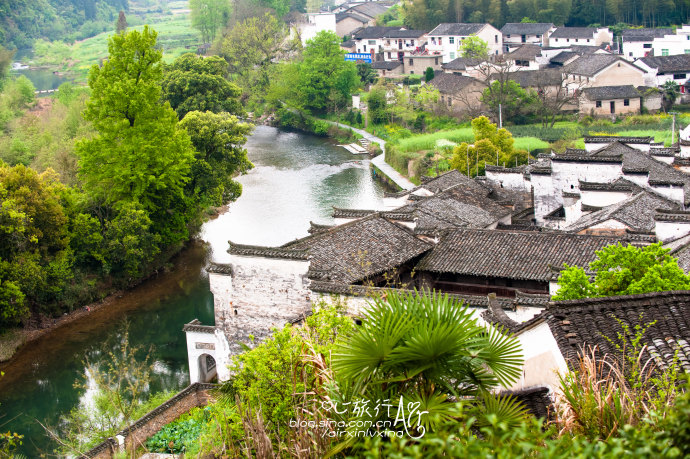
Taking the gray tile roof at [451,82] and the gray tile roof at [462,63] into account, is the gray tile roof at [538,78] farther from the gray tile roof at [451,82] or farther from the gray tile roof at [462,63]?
the gray tile roof at [462,63]

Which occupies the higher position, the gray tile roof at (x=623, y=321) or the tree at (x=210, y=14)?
the tree at (x=210, y=14)

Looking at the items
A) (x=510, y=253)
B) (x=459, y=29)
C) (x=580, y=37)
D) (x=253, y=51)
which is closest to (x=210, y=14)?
(x=253, y=51)

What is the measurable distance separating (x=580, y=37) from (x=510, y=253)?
154 ft

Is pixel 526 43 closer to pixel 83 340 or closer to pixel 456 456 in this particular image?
pixel 83 340

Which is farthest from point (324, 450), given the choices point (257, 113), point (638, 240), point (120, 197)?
point (257, 113)

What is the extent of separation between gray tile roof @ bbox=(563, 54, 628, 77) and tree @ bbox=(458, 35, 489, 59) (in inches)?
324

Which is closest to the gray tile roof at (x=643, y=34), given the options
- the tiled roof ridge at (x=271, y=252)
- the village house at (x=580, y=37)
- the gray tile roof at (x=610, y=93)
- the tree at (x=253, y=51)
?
the village house at (x=580, y=37)

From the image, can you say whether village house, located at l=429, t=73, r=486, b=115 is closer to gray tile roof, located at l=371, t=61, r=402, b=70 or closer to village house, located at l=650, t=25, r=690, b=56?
gray tile roof, located at l=371, t=61, r=402, b=70

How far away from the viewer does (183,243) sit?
3219cm

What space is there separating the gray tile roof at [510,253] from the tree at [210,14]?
206ft

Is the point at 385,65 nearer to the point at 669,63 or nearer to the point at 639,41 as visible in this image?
the point at 639,41

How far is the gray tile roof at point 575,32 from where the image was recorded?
202ft

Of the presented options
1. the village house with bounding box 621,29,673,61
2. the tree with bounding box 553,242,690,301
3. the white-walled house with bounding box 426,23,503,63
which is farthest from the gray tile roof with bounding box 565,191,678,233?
the white-walled house with bounding box 426,23,503,63

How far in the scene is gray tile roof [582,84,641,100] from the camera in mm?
47406
